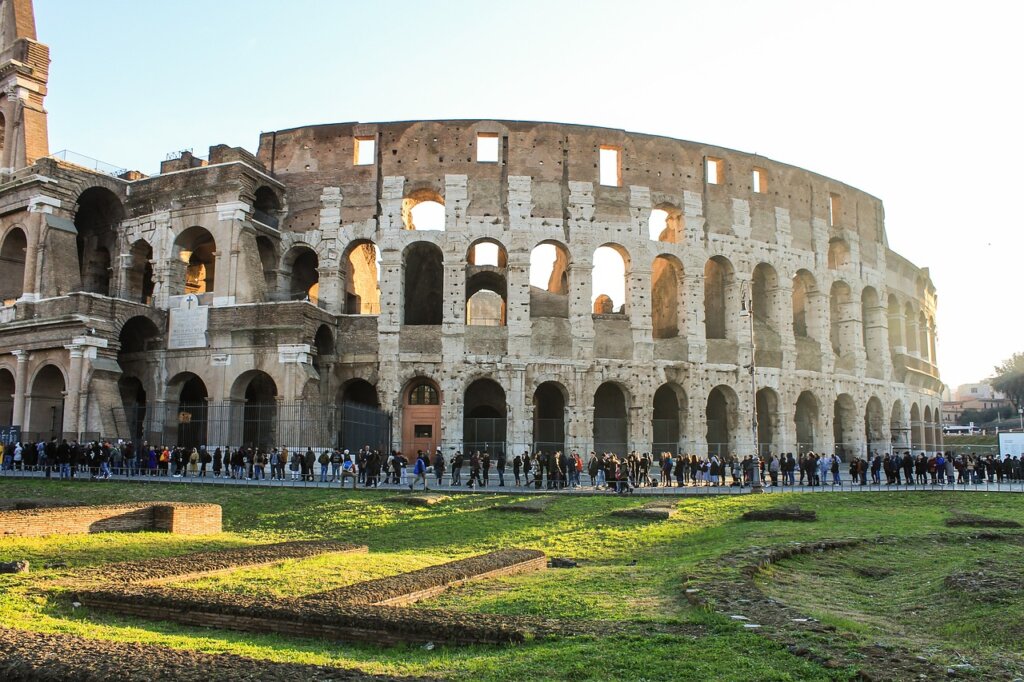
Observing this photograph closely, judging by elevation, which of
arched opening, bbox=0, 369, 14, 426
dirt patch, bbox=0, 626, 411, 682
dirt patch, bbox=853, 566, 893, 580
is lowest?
dirt patch, bbox=853, 566, 893, 580

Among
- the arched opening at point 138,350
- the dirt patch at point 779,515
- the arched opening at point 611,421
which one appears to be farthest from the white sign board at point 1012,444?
the arched opening at point 138,350

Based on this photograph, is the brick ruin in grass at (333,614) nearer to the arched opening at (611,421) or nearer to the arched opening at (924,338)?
the arched opening at (611,421)

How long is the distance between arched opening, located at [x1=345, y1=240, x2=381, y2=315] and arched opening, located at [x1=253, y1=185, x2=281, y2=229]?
3.24m

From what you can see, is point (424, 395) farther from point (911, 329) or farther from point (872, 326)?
point (911, 329)

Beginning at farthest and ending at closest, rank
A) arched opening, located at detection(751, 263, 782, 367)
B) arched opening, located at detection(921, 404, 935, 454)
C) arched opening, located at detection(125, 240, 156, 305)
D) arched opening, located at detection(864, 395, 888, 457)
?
arched opening, located at detection(921, 404, 935, 454)
arched opening, located at detection(864, 395, 888, 457)
arched opening, located at detection(751, 263, 782, 367)
arched opening, located at detection(125, 240, 156, 305)

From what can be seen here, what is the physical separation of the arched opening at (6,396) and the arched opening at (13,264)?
312 centimetres

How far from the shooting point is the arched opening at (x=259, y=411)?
94.7 ft

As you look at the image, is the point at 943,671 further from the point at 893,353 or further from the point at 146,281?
the point at 893,353

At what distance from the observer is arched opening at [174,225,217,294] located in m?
31.3

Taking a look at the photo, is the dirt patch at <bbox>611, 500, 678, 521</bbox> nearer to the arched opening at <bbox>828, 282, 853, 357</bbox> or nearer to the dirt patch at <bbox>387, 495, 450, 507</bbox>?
the dirt patch at <bbox>387, 495, 450, 507</bbox>

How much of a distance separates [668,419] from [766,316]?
6290mm

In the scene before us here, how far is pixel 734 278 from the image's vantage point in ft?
109

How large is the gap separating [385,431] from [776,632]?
23141mm

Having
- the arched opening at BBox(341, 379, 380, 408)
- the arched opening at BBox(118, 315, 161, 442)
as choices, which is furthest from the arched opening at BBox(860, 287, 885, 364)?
the arched opening at BBox(118, 315, 161, 442)
